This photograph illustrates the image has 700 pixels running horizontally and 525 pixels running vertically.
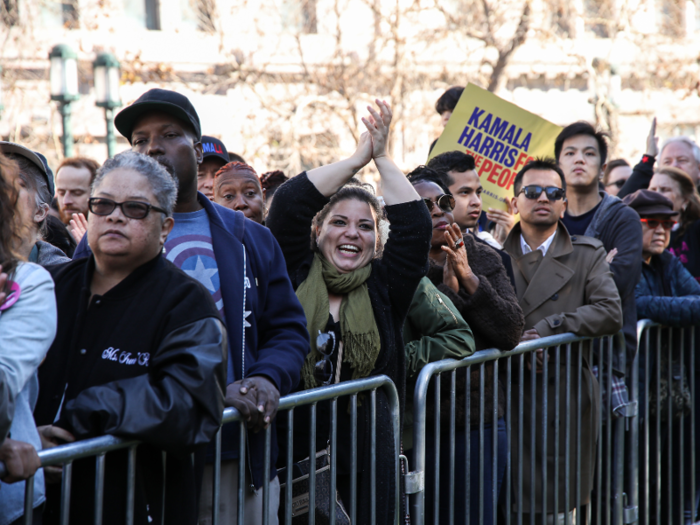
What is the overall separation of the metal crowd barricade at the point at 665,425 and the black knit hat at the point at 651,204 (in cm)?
78

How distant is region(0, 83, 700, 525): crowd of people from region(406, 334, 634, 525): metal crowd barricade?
1.2 inches

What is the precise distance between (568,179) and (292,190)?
2.66m

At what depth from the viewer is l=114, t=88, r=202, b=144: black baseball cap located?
2.93 metres

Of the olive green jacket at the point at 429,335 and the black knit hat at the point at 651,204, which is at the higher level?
the black knit hat at the point at 651,204

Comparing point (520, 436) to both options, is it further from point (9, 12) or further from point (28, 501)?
point (9, 12)

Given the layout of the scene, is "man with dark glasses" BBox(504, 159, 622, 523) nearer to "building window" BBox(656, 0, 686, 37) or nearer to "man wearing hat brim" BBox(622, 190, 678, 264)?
"man wearing hat brim" BBox(622, 190, 678, 264)

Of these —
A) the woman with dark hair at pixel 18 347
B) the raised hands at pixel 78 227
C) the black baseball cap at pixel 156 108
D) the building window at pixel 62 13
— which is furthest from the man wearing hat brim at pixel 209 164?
the building window at pixel 62 13

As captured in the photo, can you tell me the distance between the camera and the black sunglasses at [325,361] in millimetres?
3279

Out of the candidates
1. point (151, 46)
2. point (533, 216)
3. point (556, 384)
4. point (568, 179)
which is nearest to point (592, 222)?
point (568, 179)

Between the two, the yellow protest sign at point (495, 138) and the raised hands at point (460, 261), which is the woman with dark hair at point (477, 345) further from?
the yellow protest sign at point (495, 138)

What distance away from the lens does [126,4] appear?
16.2m

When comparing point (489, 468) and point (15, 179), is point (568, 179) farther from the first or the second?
point (15, 179)

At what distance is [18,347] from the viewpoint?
6.67 feet

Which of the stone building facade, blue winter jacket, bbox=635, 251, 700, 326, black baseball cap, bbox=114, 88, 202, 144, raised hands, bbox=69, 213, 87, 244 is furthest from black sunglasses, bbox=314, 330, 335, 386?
the stone building facade
